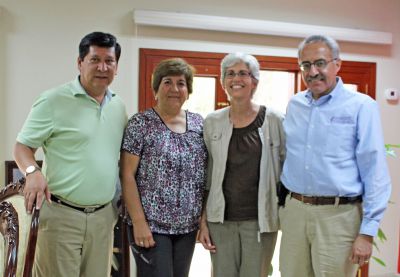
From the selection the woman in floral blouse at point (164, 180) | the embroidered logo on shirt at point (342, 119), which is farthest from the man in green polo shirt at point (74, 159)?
the embroidered logo on shirt at point (342, 119)

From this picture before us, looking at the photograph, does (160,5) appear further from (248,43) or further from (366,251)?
(366,251)

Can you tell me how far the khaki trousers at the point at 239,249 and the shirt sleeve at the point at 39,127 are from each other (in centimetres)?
89

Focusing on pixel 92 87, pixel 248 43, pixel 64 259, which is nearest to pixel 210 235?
pixel 64 259

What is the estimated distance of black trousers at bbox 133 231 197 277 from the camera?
1.99 m

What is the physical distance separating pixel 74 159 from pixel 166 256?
2.02ft

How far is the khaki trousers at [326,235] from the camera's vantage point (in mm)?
1870

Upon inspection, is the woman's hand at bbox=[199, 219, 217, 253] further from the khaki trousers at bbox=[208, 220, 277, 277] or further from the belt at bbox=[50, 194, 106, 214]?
the belt at bbox=[50, 194, 106, 214]

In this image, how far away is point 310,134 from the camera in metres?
1.93

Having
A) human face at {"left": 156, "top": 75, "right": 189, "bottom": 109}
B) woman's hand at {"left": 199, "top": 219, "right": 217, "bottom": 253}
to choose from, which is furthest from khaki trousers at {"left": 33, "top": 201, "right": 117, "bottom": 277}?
human face at {"left": 156, "top": 75, "right": 189, "bottom": 109}

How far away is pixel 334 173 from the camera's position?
6.07 ft

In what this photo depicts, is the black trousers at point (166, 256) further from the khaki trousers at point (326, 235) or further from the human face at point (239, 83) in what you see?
the human face at point (239, 83)

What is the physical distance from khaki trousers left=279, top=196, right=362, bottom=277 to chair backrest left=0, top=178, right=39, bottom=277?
3.70ft

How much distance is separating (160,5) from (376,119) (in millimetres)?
1977

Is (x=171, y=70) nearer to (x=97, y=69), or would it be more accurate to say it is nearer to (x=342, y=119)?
(x=97, y=69)
